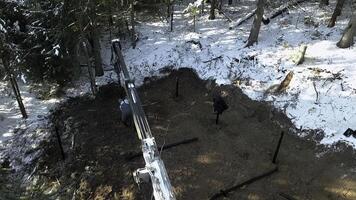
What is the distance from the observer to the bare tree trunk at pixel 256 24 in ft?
67.4

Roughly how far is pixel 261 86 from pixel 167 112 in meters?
5.14

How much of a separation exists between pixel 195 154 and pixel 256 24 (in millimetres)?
9052

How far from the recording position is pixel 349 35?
1922 centimetres

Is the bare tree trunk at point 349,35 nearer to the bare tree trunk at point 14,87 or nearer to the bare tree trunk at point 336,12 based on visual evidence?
the bare tree trunk at point 336,12

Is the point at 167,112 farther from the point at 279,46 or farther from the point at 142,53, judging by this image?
the point at 279,46

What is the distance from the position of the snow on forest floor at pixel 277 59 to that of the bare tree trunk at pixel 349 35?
36 cm

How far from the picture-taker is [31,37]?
19453 mm

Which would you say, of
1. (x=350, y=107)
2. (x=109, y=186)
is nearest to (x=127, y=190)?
(x=109, y=186)

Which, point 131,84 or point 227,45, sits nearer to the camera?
point 131,84

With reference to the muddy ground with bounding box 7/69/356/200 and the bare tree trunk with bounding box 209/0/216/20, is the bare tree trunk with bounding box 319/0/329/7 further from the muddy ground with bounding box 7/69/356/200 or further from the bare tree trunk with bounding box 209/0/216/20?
the muddy ground with bounding box 7/69/356/200

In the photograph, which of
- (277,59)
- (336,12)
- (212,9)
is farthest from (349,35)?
(212,9)

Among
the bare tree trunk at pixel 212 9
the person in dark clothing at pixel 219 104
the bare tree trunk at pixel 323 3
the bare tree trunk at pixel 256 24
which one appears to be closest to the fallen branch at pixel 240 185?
the person in dark clothing at pixel 219 104

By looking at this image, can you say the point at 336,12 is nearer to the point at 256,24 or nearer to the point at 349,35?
the point at 349,35

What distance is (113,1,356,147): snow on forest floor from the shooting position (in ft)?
56.5
